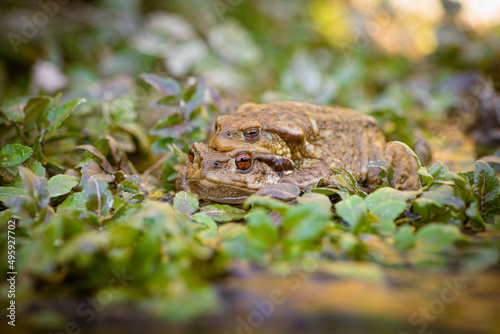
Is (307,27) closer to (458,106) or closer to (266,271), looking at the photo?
(458,106)

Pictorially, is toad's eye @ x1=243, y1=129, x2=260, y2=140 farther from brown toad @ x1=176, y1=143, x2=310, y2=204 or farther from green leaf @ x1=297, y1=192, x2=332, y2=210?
green leaf @ x1=297, y1=192, x2=332, y2=210

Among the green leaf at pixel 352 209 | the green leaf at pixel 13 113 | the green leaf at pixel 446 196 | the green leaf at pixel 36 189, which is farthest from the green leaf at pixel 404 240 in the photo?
the green leaf at pixel 13 113

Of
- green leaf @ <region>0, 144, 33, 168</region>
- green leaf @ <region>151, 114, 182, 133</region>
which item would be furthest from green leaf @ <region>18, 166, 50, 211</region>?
green leaf @ <region>151, 114, 182, 133</region>

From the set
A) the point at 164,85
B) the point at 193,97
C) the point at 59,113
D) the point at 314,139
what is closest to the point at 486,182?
the point at 314,139

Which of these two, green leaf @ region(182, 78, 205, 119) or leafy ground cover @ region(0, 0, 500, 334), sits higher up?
green leaf @ region(182, 78, 205, 119)

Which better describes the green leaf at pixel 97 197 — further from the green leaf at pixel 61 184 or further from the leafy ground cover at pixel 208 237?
the green leaf at pixel 61 184

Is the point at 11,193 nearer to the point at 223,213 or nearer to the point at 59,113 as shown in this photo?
the point at 59,113

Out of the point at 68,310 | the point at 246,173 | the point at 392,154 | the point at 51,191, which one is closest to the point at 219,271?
the point at 68,310
